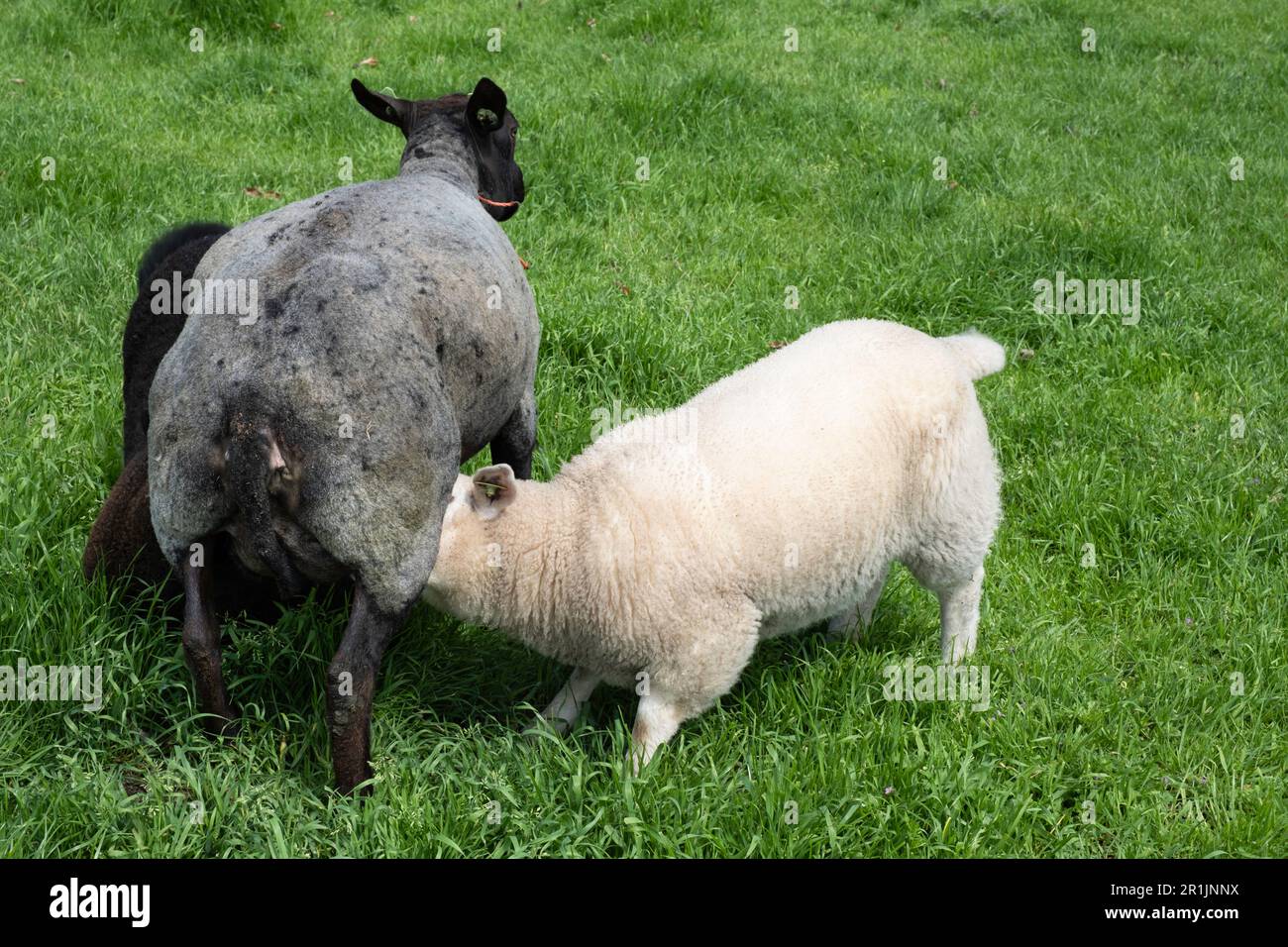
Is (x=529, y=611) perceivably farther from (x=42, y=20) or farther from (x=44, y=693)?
(x=42, y=20)

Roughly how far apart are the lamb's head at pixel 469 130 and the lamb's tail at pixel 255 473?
74.2 inches

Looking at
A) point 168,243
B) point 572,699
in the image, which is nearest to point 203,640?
point 572,699

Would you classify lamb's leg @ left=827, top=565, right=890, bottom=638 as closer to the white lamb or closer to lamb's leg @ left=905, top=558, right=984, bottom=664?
lamb's leg @ left=905, top=558, right=984, bottom=664

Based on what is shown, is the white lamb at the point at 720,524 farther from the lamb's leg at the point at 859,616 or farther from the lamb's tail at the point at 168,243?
the lamb's tail at the point at 168,243

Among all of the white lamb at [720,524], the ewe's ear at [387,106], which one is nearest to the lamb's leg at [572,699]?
the white lamb at [720,524]

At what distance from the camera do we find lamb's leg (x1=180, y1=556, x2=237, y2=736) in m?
2.97

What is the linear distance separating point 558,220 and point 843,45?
12.4 feet

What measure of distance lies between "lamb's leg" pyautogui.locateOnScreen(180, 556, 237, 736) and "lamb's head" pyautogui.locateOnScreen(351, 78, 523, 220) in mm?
1964

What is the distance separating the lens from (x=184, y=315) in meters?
3.92

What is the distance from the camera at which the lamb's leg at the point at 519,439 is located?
3938 mm

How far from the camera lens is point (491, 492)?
338 centimetres

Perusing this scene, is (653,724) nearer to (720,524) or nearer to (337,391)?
(720,524)

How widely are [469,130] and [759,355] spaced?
165 centimetres

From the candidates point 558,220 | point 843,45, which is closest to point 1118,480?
point 558,220
